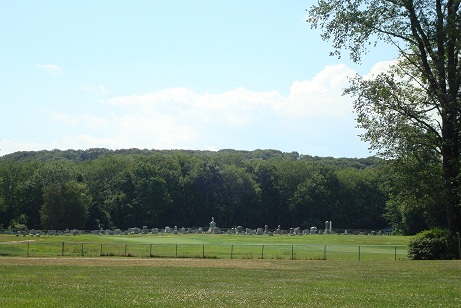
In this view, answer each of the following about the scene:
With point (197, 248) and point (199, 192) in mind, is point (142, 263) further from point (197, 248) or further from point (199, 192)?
point (199, 192)

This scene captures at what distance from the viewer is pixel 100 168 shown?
462ft

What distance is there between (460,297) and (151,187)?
115m

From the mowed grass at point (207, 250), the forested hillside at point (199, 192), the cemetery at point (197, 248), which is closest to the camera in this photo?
the mowed grass at point (207, 250)

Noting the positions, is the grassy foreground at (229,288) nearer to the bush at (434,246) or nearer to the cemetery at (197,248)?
the bush at (434,246)

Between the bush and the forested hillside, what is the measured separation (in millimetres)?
87338

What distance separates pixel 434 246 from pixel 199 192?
352 ft

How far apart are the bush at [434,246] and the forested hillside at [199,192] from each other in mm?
87338

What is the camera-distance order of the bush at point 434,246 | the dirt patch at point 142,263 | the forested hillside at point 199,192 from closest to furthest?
the dirt patch at point 142,263 < the bush at point 434,246 < the forested hillside at point 199,192

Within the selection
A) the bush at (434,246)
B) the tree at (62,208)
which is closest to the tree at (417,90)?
the bush at (434,246)

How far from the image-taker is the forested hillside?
12488cm

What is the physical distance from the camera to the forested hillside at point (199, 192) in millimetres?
124875

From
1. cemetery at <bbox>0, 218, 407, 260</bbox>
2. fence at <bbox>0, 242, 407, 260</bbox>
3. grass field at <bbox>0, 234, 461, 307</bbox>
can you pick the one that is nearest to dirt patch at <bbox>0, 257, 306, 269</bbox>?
grass field at <bbox>0, 234, 461, 307</bbox>

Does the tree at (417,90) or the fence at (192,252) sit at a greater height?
the tree at (417,90)

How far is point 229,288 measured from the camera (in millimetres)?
21375
